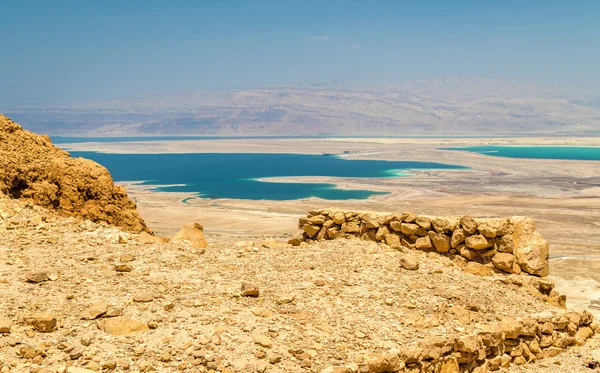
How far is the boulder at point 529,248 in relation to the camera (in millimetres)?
9609

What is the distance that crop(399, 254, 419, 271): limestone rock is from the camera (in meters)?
8.82

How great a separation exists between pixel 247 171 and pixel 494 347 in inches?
3218

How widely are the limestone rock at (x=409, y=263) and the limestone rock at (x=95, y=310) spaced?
4306 millimetres

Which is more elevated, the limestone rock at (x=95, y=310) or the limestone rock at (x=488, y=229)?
A: the limestone rock at (x=488, y=229)

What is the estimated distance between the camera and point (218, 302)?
7066 millimetres

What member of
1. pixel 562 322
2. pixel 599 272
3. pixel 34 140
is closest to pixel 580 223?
pixel 599 272

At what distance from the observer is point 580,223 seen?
4116 cm

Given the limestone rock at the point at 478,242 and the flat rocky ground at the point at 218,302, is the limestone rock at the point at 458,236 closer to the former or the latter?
the limestone rock at the point at 478,242

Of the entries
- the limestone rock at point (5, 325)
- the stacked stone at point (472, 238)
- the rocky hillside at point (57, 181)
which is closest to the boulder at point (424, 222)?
the stacked stone at point (472, 238)

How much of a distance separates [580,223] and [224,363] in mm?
40457

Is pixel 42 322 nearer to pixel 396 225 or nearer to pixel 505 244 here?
pixel 396 225

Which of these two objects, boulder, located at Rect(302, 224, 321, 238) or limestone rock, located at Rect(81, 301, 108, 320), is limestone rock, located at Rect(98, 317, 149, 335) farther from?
boulder, located at Rect(302, 224, 321, 238)

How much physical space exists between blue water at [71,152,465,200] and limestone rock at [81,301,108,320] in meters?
50.0

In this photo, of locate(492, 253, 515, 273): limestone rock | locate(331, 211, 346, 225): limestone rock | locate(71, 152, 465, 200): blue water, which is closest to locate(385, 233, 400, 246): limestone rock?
locate(331, 211, 346, 225): limestone rock
